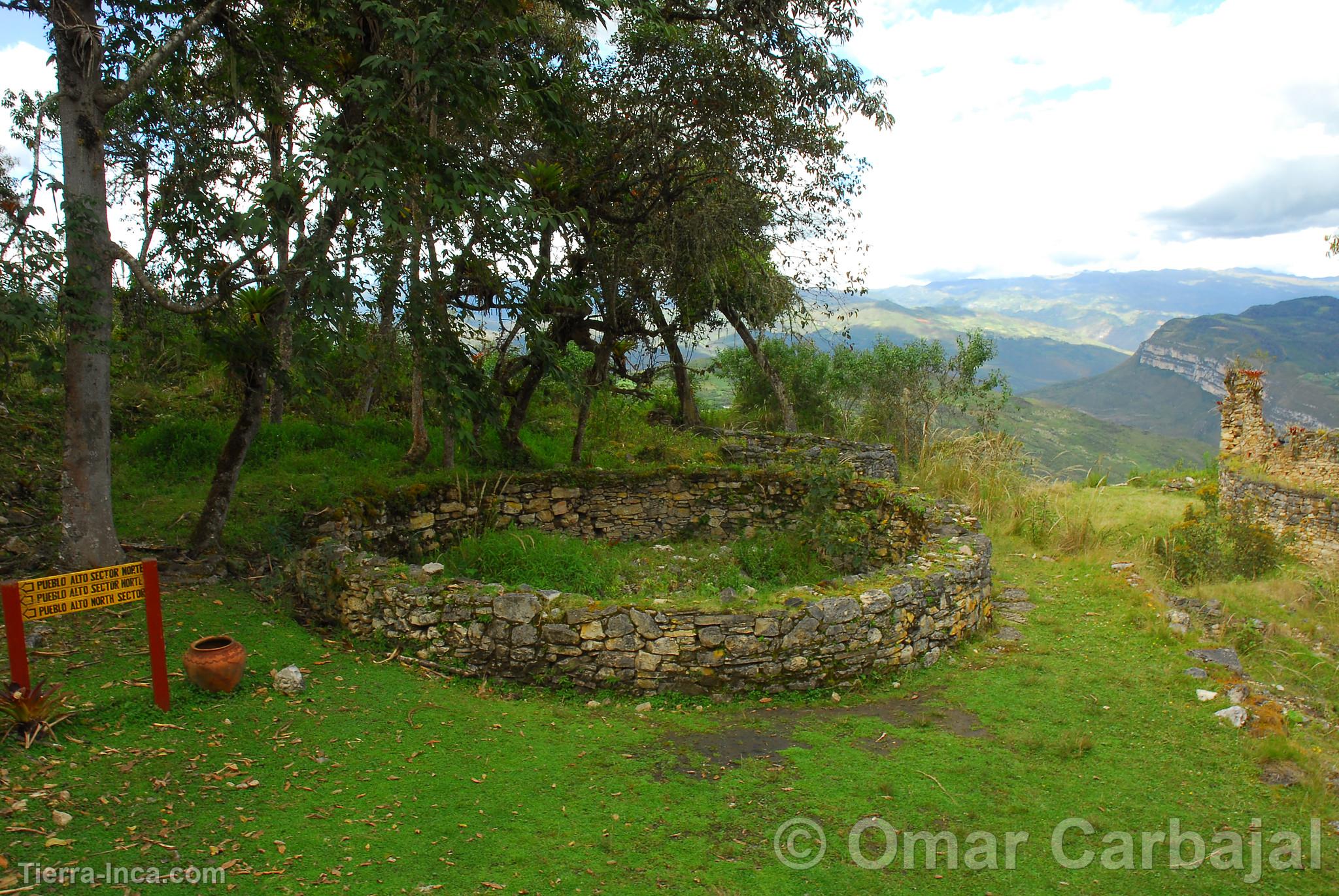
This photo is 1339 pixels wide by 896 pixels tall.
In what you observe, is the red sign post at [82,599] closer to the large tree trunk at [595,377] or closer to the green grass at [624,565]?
the green grass at [624,565]

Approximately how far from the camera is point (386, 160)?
22.7 feet

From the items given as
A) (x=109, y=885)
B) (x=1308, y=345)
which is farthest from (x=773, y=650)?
(x=1308, y=345)

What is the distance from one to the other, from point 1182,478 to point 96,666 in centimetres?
2600

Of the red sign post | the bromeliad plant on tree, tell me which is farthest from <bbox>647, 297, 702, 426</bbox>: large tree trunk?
the bromeliad plant on tree

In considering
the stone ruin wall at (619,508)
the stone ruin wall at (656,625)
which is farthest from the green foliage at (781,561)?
the stone ruin wall at (656,625)

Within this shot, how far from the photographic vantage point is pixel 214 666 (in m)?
5.04

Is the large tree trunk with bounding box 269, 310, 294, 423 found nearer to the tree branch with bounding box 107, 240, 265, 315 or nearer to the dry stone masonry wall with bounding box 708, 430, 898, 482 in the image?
the tree branch with bounding box 107, 240, 265, 315

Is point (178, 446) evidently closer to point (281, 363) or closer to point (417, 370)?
point (281, 363)

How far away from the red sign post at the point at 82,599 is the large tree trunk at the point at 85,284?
7.99ft

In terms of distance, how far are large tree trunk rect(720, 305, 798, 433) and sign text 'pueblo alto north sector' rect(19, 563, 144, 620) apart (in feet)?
41.5

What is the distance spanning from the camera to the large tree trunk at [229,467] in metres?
7.95

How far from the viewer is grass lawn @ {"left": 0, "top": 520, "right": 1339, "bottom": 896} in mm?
3693

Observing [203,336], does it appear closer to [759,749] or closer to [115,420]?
[115,420]

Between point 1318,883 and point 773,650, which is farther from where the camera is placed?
point 773,650
